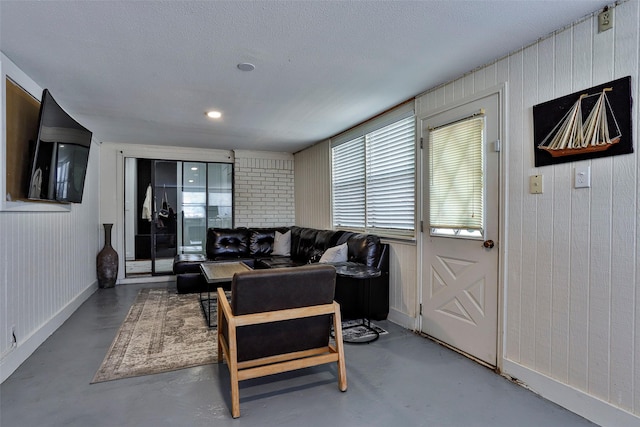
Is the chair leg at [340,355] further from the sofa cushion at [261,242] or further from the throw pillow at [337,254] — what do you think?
the sofa cushion at [261,242]

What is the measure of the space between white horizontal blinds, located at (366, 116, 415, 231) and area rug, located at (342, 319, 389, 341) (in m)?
1.07

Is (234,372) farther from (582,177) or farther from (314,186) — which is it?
(314,186)

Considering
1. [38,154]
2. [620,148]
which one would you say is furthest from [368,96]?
[38,154]

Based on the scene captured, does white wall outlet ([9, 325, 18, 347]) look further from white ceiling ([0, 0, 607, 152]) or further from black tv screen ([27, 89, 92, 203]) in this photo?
white ceiling ([0, 0, 607, 152])

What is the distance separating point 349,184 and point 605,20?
3.11 meters

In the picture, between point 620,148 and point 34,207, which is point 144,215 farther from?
point 620,148

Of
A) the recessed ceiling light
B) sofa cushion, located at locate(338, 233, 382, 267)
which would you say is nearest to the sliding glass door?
sofa cushion, located at locate(338, 233, 382, 267)

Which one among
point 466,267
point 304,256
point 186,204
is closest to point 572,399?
point 466,267

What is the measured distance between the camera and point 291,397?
2.17m

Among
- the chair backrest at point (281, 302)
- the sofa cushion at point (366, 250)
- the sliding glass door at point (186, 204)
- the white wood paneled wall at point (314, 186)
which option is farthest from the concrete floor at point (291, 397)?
the sliding glass door at point (186, 204)

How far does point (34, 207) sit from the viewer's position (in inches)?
115

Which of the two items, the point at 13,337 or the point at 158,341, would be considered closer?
the point at 13,337

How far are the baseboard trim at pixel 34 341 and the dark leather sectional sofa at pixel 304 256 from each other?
1.31 metres

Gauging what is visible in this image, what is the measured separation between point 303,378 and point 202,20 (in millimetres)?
2406
